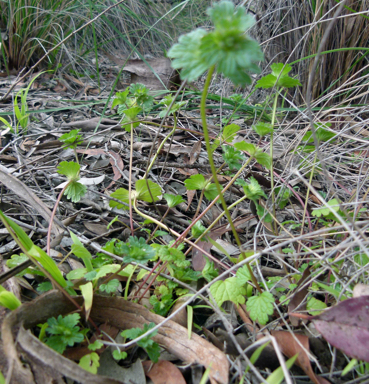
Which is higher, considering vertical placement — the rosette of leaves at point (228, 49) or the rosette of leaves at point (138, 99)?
the rosette of leaves at point (228, 49)

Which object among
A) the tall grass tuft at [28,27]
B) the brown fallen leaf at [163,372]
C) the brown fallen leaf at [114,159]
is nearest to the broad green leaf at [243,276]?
→ the brown fallen leaf at [163,372]

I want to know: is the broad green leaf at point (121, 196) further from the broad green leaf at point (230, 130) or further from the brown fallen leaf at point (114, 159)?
the broad green leaf at point (230, 130)

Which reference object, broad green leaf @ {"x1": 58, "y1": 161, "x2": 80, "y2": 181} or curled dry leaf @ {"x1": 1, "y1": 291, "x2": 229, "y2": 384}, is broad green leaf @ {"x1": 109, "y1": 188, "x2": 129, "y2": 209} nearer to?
broad green leaf @ {"x1": 58, "y1": 161, "x2": 80, "y2": 181}

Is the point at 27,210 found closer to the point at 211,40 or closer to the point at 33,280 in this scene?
the point at 33,280

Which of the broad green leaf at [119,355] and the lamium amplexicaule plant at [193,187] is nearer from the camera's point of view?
the lamium amplexicaule plant at [193,187]

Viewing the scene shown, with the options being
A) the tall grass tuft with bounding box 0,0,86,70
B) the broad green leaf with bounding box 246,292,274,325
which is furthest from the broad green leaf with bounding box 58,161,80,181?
the tall grass tuft with bounding box 0,0,86,70

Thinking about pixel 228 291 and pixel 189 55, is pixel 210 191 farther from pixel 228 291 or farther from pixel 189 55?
pixel 189 55

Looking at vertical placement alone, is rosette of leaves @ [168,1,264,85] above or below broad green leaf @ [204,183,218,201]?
above
